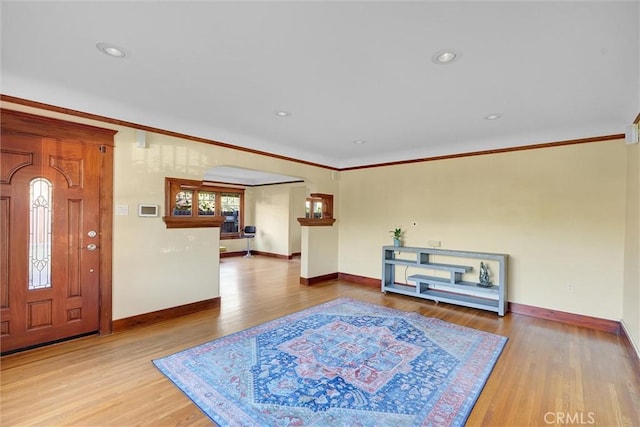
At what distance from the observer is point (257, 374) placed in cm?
251

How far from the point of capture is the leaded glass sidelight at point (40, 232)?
2906 mm

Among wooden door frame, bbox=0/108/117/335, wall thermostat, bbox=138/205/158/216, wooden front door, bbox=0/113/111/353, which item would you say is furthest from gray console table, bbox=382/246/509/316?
wooden front door, bbox=0/113/111/353

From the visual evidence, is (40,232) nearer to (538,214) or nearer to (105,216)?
(105,216)

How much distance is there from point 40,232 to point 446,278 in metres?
5.31

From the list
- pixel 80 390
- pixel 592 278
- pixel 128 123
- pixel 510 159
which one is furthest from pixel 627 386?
pixel 128 123

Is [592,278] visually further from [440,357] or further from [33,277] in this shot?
[33,277]

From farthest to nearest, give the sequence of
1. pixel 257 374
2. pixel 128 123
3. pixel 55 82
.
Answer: pixel 128 123 < pixel 55 82 < pixel 257 374

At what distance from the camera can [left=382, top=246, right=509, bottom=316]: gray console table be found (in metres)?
4.18

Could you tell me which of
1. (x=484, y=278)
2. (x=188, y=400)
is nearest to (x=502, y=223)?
(x=484, y=278)

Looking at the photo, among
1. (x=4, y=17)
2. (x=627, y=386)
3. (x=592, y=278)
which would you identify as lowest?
(x=627, y=386)

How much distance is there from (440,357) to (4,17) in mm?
4178

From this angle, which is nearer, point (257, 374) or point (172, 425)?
point (172, 425)

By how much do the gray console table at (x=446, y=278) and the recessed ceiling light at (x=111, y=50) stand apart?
14.7 ft

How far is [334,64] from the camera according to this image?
230cm
